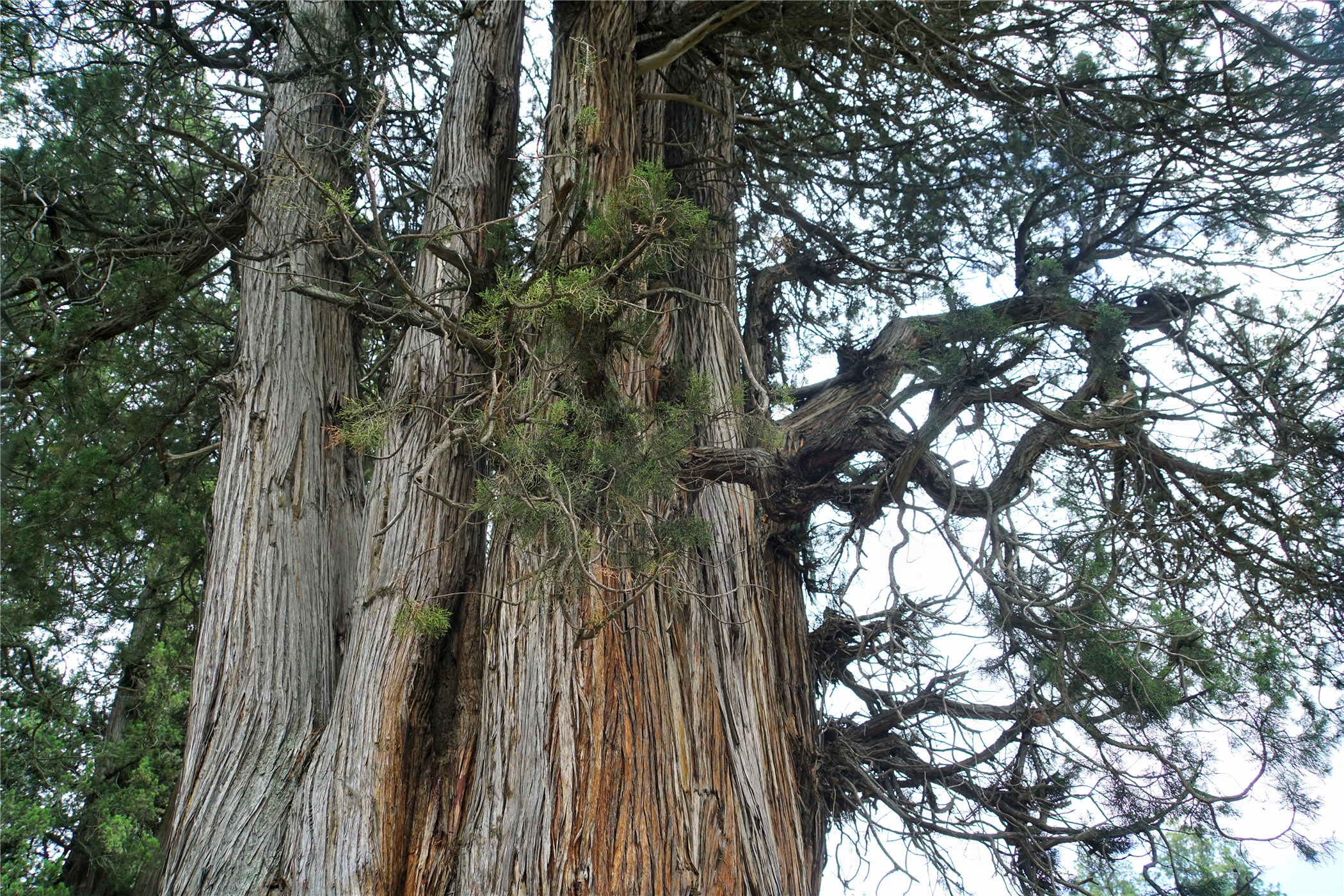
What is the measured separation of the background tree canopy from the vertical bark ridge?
0.7 inches

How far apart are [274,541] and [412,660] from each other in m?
1.00

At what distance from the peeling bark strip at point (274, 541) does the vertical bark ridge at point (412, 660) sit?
258mm

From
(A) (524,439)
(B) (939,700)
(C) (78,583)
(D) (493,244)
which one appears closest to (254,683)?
(A) (524,439)

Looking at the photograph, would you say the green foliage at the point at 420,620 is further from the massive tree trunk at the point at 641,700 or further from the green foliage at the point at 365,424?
the green foliage at the point at 365,424

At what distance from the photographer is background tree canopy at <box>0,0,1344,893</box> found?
3.22 meters

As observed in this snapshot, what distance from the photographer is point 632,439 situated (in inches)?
123

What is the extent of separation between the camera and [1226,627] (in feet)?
14.0

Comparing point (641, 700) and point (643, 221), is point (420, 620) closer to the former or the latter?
point (641, 700)

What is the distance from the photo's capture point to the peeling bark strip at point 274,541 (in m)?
3.48

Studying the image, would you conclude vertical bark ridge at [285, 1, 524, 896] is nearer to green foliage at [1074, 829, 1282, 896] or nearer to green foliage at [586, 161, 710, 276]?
green foliage at [586, 161, 710, 276]

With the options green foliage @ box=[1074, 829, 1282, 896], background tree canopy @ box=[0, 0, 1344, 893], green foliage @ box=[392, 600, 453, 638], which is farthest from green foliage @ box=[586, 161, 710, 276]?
green foliage @ box=[1074, 829, 1282, 896]

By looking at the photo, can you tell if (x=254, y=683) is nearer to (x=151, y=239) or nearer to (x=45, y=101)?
(x=151, y=239)

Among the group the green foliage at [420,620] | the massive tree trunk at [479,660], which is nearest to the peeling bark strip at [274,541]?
the massive tree trunk at [479,660]

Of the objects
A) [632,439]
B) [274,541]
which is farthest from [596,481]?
[274,541]
